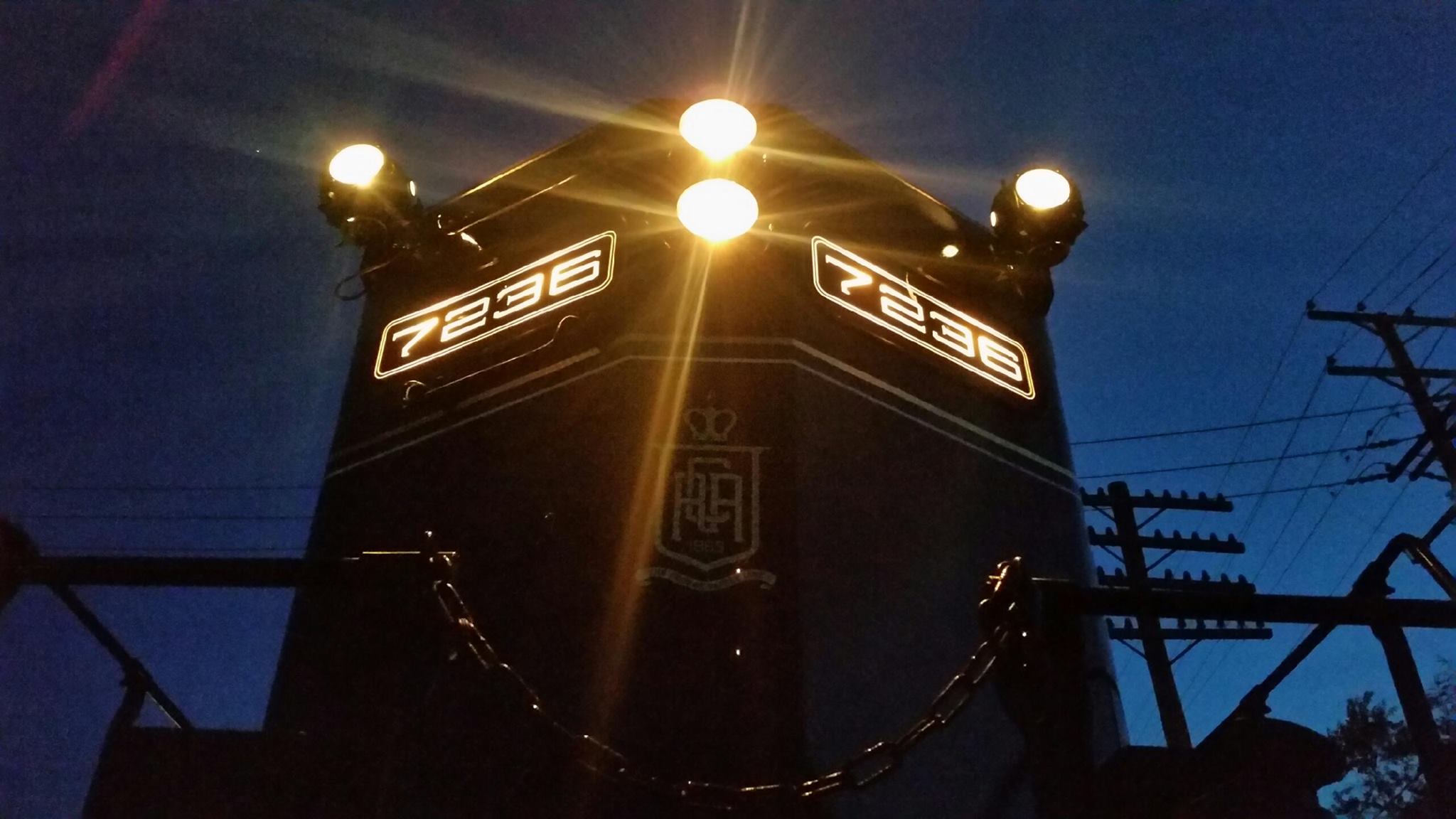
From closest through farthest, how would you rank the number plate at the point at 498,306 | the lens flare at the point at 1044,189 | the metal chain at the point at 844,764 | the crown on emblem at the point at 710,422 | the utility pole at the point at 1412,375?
the metal chain at the point at 844,764 → the crown on emblem at the point at 710,422 → the number plate at the point at 498,306 → the lens flare at the point at 1044,189 → the utility pole at the point at 1412,375

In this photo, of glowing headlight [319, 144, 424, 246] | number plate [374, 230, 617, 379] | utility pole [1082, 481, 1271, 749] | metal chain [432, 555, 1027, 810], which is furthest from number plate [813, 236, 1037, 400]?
utility pole [1082, 481, 1271, 749]

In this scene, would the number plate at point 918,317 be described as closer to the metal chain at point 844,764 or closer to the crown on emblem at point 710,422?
the crown on emblem at point 710,422

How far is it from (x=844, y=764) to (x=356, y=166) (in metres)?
4.25

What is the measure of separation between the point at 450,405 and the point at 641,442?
3.84 ft

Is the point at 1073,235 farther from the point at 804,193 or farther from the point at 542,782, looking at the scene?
the point at 542,782

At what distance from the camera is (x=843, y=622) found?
4.11m

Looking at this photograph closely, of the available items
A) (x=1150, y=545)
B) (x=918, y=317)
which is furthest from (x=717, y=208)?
(x=1150, y=545)

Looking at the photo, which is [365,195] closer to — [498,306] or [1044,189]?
[498,306]

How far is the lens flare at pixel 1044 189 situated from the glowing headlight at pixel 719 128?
187 centimetres

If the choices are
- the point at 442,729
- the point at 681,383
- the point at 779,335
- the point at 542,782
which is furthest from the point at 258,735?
the point at 779,335

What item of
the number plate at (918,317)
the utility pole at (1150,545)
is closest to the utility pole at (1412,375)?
the utility pole at (1150,545)

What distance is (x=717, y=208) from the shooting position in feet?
13.5

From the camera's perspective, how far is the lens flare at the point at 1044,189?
5512 mm

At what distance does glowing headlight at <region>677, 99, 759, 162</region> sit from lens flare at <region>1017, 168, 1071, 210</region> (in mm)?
1866
